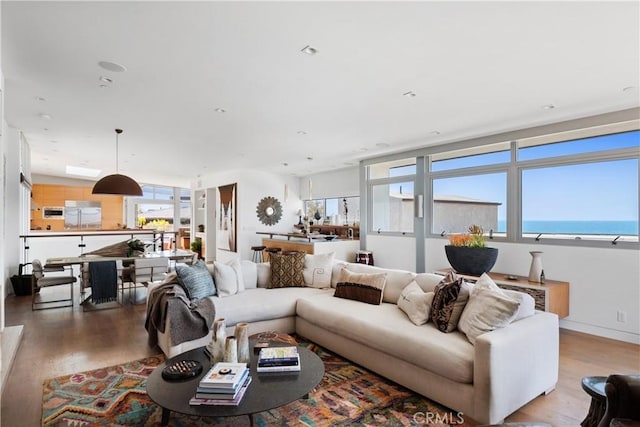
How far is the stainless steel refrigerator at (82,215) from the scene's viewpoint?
→ 11164 millimetres

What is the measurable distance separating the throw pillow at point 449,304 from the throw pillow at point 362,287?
2.53ft

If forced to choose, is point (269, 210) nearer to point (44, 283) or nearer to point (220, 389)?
point (44, 283)

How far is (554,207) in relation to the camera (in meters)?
4.63

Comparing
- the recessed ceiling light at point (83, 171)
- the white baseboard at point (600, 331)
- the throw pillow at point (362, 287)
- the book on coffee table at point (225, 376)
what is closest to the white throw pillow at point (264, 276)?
the throw pillow at point (362, 287)

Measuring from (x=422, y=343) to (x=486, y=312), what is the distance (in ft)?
1.68

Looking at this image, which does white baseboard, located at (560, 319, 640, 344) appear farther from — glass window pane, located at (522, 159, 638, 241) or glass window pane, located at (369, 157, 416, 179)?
glass window pane, located at (369, 157, 416, 179)

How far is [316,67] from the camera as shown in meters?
2.97

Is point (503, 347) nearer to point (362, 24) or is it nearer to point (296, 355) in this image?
point (296, 355)

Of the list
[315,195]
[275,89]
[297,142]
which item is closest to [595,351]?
[275,89]

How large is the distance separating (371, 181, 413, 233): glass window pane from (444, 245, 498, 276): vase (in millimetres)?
1670

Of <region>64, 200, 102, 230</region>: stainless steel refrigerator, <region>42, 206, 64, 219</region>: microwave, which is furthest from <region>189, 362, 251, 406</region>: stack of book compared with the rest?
<region>42, 206, 64, 219</region>: microwave

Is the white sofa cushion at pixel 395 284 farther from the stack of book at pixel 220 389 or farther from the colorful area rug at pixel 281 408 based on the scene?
the stack of book at pixel 220 389

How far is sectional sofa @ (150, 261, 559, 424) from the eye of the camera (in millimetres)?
2170

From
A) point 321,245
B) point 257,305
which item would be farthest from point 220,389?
point 321,245
